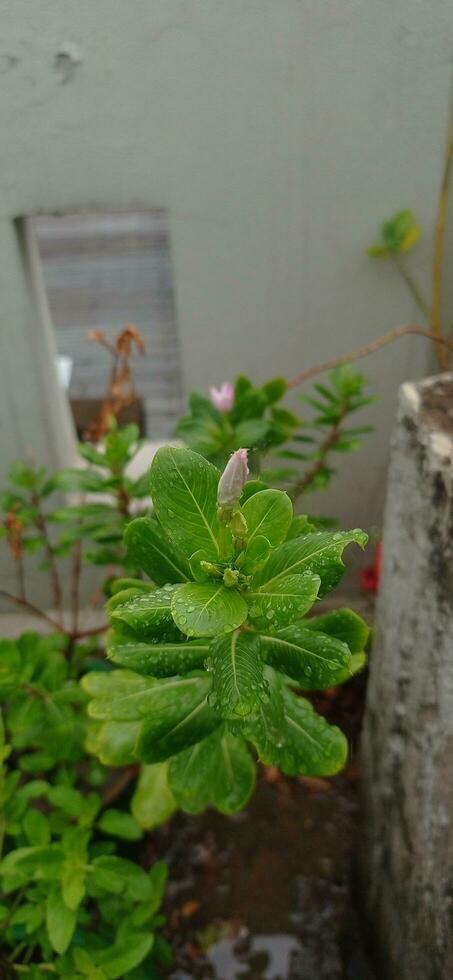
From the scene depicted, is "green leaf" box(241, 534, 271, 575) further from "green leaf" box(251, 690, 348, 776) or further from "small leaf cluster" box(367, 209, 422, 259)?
"small leaf cluster" box(367, 209, 422, 259)

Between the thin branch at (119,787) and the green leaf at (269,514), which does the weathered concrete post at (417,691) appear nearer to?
the green leaf at (269,514)

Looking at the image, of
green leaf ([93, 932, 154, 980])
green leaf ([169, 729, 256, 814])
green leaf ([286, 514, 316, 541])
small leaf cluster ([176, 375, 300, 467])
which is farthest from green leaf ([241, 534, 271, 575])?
green leaf ([93, 932, 154, 980])

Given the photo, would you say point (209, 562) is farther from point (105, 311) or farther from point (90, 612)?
point (105, 311)

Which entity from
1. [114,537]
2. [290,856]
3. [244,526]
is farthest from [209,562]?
[290,856]

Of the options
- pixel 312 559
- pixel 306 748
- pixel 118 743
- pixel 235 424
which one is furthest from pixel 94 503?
pixel 312 559

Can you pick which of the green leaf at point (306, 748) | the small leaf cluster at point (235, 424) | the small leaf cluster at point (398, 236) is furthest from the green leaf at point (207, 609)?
the small leaf cluster at point (398, 236)

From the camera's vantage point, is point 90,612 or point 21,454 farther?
point 90,612
